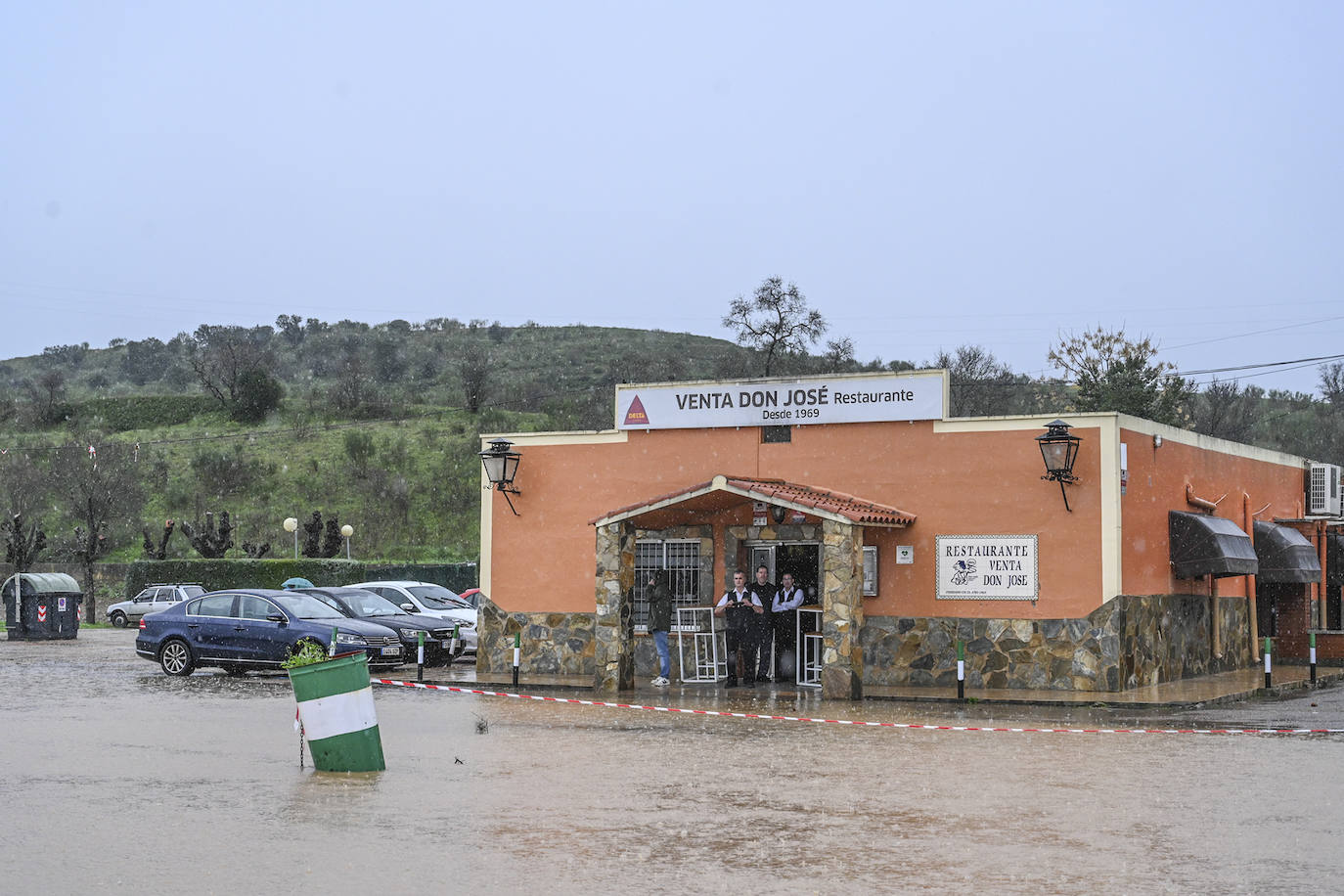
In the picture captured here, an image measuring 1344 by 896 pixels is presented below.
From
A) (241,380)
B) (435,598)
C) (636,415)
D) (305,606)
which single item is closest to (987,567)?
(636,415)

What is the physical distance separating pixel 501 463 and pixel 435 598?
24.5ft

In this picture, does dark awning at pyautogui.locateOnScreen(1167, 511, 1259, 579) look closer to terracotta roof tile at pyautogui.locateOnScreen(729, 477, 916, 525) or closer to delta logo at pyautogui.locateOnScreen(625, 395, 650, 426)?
terracotta roof tile at pyautogui.locateOnScreen(729, 477, 916, 525)

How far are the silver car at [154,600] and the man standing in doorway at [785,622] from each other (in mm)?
24728

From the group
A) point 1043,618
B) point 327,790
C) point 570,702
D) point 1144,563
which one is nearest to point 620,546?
point 570,702

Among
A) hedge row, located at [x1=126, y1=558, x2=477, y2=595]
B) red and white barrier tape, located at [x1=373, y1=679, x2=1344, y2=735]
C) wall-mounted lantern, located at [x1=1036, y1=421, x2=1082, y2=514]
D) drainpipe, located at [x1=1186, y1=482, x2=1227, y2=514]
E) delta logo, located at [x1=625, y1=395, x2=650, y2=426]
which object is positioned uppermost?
delta logo, located at [x1=625, y1=395, x2=650, y2=426]

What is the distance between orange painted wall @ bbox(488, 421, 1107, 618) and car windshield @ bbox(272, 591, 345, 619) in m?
2.88

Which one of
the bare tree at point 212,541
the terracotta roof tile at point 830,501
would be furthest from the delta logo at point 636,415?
the bare tree at point 212,541

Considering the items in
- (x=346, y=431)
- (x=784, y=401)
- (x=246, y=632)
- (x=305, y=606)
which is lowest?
(x=246, y=632)

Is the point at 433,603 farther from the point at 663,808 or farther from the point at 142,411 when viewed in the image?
the point at 142,411

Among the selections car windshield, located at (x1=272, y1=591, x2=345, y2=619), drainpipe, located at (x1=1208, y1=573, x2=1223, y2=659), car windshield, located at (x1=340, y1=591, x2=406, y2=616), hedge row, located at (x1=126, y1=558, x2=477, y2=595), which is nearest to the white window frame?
drainpipe, located at (x1=1208, y1=573, x2=1223, y2=659)

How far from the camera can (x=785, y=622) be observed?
2278 cm

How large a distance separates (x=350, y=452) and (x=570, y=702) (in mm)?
46467

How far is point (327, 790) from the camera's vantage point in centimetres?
1177

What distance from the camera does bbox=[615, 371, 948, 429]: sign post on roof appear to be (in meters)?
22.1
